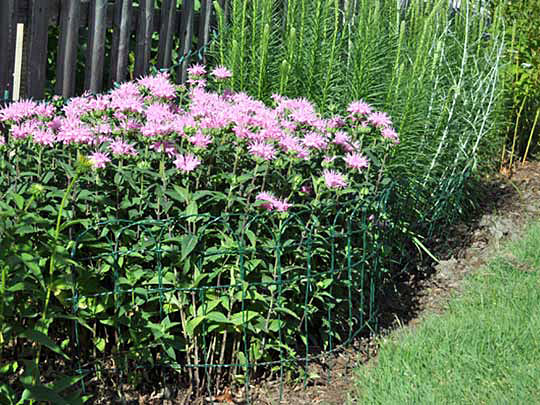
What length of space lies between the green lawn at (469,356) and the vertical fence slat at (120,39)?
2.58 meters

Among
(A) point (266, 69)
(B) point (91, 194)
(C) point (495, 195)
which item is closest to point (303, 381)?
(B) point (91, 194)

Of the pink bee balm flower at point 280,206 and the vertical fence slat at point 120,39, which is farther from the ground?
the vertical fence slat at point 120,39

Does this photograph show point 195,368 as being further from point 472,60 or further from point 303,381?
point 472,60

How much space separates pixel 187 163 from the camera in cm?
322

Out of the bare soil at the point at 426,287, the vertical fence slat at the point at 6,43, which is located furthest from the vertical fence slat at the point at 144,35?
the bare soil at the point at 426,287

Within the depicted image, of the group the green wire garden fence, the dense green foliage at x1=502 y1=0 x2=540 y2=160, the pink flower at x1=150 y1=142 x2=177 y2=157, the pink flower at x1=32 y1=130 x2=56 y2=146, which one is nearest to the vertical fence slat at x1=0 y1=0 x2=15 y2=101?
the pink flower at x1=32 y1=130 x2=56 y2=146

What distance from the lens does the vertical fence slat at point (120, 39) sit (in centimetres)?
531

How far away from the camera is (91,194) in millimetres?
3193

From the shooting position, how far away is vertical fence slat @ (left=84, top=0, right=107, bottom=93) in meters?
5.09

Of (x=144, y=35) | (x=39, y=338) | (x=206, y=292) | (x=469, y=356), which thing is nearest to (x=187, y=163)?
(x=206, y=292)

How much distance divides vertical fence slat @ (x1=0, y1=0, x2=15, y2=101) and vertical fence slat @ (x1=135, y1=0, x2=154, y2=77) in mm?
1068

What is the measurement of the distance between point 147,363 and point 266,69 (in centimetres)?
234

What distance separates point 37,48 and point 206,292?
2.22 metres

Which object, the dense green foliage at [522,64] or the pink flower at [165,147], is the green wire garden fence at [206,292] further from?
the dense green foliage at [522,64]
